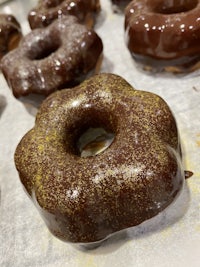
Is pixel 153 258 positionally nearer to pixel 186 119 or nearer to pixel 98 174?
pixel 98 174

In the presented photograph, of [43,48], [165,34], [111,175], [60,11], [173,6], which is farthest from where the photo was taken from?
[60,11]

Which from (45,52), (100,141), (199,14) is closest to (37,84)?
(45,52)

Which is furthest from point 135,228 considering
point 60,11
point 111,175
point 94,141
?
point 60,11

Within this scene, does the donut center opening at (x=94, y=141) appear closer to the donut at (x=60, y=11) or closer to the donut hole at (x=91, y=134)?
the donut hole at (x=91, y=134)

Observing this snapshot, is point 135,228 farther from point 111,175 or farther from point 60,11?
point 60,11

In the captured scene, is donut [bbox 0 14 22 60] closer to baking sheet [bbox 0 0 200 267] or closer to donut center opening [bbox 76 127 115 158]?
baking sheet [bbox 0 0 200 267]
